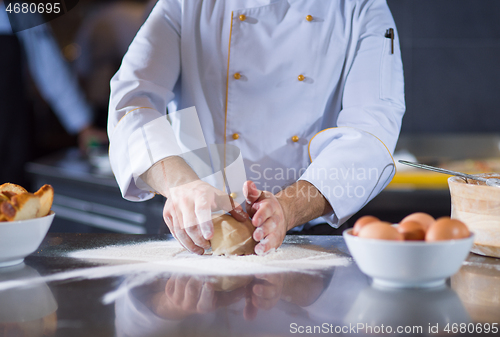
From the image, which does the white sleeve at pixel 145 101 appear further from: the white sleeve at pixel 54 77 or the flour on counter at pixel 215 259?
the white sleeve at pixel 54 77

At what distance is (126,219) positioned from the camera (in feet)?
6.35

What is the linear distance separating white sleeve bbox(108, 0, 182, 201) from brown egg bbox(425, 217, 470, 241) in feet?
1.76

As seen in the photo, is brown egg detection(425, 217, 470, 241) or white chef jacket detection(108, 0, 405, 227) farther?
white chef jacket detection(108, 0, 405, 227)

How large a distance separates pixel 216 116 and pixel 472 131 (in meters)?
2.01

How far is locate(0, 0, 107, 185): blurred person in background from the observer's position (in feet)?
8.48

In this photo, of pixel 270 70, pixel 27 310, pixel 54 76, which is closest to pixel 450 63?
pixel 270 70

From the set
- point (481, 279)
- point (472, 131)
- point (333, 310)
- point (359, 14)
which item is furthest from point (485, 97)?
point (333, 310)

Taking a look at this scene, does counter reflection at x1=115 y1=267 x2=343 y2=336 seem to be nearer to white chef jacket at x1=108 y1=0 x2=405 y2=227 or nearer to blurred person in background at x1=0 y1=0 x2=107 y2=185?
white chef jacket at x1=108 y1=0 x2=405 y2=227

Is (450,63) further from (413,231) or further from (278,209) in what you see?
(413,231)

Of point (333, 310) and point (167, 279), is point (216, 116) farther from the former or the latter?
point (333, 310)

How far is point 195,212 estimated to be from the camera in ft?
2.51

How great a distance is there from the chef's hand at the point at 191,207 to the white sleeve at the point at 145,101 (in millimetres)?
67

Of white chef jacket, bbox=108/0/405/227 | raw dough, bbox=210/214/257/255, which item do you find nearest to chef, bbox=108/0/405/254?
white chef jacket, bbox=108/0/405/227

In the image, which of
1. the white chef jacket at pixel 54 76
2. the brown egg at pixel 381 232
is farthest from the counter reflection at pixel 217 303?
the white chef jacket at pixel 54 76
